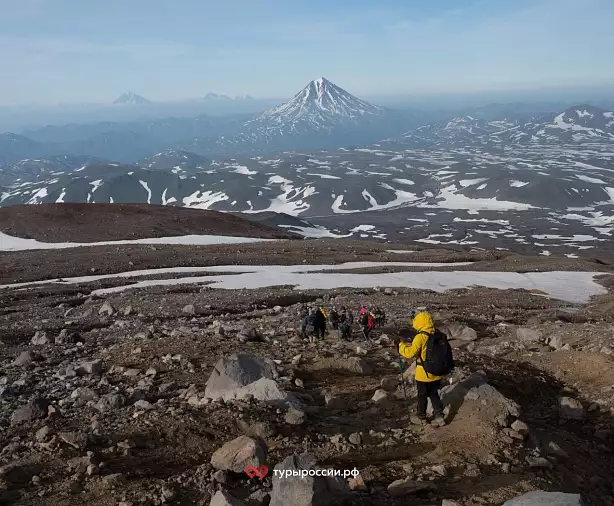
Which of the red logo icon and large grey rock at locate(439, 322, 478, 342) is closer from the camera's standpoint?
the red logo icon

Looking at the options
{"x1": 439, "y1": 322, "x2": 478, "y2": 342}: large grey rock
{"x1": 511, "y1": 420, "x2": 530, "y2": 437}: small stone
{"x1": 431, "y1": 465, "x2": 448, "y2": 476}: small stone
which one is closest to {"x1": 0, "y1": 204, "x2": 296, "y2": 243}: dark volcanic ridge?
{"x1": 439, "y1": 322, "x2": 478, "y2": 342}: large grey rock

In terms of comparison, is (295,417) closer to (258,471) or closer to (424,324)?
(258,471)

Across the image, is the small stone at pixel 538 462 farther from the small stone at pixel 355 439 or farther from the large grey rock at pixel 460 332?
the large grey rock at pixel 460 332

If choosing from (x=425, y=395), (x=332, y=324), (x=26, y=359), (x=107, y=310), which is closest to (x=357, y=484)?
(x=425, y=395)

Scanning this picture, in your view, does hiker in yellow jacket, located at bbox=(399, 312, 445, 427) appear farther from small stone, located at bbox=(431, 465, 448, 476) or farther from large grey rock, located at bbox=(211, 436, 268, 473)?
large grey rock, located at bbox=(211, 436, 268, 473)

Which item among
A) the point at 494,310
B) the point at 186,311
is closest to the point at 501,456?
the point at 186,311
